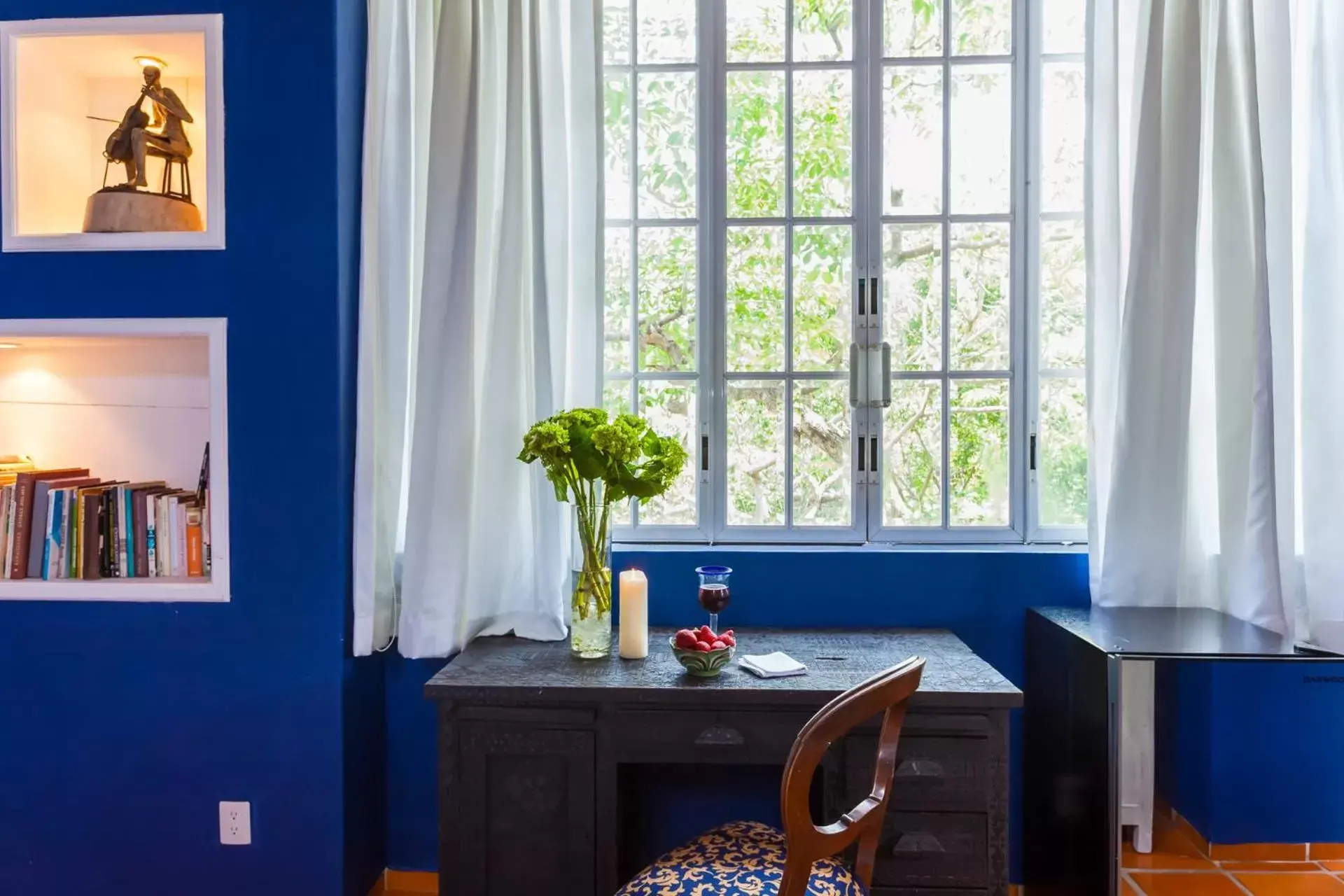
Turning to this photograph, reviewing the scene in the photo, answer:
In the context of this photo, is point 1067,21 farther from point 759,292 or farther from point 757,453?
point 757,453

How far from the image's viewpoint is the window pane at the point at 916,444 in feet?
8.22

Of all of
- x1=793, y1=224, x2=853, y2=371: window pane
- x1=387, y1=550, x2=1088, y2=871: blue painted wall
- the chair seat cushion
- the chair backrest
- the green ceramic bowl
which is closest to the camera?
the chair backrest

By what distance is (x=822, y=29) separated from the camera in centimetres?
252

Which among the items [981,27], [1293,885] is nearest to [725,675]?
[1293,885]

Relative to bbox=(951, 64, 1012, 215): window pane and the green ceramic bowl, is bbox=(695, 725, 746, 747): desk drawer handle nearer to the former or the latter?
the green ceramic bowl

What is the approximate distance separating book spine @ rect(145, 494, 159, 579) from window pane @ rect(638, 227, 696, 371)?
1279 millimetres

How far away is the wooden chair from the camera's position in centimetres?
139

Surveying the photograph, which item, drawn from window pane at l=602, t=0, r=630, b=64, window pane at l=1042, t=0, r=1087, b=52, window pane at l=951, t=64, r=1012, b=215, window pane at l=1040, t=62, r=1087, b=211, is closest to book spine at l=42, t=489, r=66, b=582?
window pane at l=602, t=0, r=630, b=64

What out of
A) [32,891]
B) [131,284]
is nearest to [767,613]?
[131,284]

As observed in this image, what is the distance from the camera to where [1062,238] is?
2.48m

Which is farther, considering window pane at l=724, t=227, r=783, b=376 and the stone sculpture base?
window pane at l=724, t=227, r=783, b=376

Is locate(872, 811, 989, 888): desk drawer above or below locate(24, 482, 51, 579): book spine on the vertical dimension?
below

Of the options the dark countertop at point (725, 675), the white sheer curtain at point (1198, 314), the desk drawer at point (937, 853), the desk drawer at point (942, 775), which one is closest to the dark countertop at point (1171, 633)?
the white sheer curtain at point (1198, 314)

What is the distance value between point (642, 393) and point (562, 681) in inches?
35.0
